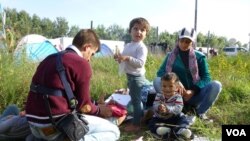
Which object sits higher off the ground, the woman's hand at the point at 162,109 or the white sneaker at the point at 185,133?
the woman's hand at the point at 162,109

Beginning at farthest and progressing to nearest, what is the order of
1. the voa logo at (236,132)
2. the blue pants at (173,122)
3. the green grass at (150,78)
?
the green grass at (150,78), the blue pants at (173,122), the voa logo at (236,132)

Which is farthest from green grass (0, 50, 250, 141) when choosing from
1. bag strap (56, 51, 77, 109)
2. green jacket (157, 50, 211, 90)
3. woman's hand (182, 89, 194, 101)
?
bag strap (56, 51, 77, 109)

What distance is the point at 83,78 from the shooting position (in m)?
2.92

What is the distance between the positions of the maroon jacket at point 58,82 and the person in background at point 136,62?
3.48ft

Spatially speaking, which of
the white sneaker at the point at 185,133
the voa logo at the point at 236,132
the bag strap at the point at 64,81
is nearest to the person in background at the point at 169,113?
the white sneaker at the point at 185,133

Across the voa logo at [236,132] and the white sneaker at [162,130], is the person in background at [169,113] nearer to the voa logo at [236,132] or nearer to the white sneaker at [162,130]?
the white sneaker at [162,130]

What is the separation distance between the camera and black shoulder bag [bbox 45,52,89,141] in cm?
286

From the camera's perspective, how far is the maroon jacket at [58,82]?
113 inches

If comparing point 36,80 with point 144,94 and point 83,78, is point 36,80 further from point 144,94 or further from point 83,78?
point 144,94

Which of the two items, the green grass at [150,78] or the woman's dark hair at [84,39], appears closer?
the woman's dark hair at [84,39]

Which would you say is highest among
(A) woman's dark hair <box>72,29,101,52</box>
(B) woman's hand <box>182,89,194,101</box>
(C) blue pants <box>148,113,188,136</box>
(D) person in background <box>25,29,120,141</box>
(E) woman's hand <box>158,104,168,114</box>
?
(A) woman's dark hair <box>72,29,101,52</box>

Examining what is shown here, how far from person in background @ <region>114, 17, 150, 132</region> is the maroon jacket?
1062mm

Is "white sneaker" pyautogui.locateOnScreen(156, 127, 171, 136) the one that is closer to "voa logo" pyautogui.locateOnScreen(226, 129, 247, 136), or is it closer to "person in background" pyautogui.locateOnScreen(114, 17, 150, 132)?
"person in background" pyautogui.locateOnScreen(114, 17, 150, 132)

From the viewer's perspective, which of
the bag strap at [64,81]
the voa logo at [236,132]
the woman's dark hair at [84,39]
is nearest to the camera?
the bag strap at [64,81]
